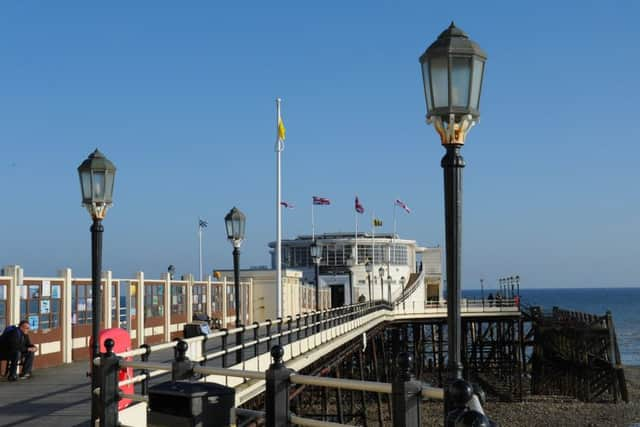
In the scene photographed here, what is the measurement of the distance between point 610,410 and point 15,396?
32557 mm

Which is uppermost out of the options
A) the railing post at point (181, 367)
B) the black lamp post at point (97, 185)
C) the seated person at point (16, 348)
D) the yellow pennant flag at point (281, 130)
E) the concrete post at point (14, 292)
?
the yellow pennant flag at point (281, 130)

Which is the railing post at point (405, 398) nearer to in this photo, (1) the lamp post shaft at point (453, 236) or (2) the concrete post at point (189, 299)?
(1) the lamp post shaft at point (453, 236)

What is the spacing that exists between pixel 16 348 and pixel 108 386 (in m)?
7.72

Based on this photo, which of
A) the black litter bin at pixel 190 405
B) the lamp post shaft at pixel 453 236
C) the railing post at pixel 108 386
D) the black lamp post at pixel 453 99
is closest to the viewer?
the lamp post shaft at pixel 453 236

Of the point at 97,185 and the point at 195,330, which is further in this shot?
the point at 195,330

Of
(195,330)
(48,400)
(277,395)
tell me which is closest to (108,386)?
(277,395)

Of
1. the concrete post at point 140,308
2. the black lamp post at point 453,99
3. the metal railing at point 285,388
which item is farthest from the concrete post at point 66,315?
the black lamp post at point 453,99

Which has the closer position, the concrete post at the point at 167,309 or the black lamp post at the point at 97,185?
the black lamp post at the point at 97,185

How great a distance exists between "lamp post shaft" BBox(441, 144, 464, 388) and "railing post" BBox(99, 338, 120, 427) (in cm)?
397

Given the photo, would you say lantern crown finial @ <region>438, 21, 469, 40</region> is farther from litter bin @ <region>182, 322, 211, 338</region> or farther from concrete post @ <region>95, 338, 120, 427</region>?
litter bin @ <region>182, 322, 211, 338</region>

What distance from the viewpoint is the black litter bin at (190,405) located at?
6723 mm

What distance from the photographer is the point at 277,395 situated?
685 centimetres

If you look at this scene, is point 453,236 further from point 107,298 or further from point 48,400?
point 107,298

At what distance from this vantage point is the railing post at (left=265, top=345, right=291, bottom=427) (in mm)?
6836
